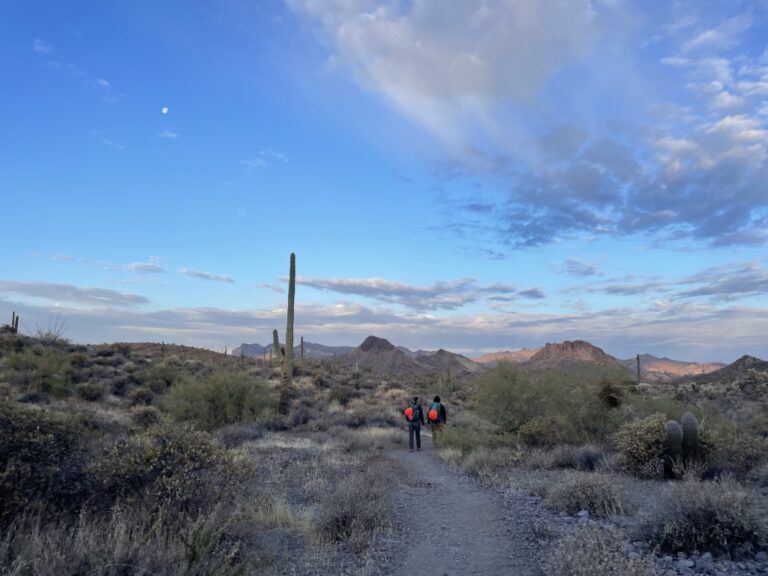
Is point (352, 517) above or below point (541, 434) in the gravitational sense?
below

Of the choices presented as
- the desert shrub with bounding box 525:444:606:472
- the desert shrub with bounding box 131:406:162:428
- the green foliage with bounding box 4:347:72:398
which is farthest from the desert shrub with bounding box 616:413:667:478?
the green foliage with bounding box 4:347:72:398

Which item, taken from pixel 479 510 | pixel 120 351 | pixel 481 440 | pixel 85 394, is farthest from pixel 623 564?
pixel 120 351

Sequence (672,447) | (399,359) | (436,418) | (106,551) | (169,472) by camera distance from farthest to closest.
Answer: (399,359)
(436,418)
(672,447)
(169,472)
(106,551)

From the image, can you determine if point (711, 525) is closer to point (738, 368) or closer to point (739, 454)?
point (739, 454)

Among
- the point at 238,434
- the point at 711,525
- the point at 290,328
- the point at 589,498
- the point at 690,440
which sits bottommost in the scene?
the point at 238,434

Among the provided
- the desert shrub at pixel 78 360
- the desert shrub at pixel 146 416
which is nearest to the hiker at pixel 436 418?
the desert shrub at pixel 146 416

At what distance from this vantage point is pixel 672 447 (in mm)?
11172

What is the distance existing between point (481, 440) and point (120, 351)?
107 ft

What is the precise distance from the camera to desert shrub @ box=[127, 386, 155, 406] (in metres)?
25.9

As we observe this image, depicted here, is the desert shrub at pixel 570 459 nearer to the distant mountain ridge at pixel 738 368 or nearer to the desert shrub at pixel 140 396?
the desert shrub at pixel 140 396

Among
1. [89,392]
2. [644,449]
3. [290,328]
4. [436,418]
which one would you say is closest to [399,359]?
[290,328]

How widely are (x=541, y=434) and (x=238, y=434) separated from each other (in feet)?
31.5

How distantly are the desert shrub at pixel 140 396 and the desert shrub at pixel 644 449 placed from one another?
71.6 feet

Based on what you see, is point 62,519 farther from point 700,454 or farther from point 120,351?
point 120,351
